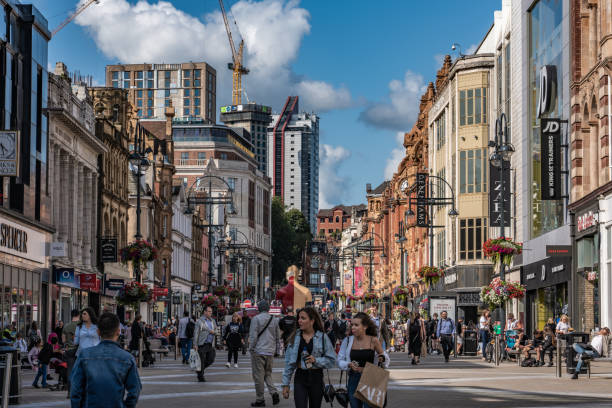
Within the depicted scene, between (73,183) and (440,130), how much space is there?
30.8 m

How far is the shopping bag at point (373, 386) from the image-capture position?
39.2ft

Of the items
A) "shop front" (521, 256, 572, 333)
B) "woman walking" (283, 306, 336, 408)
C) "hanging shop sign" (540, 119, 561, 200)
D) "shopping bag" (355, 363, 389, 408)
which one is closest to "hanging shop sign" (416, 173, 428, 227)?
→ "shop front" (521, 256, 572, 333)

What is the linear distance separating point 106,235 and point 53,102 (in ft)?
47.1

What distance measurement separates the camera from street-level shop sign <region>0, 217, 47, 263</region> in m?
41.6

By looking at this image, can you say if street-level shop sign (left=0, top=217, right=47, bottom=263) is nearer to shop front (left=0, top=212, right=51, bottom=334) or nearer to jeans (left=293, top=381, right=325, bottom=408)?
shop front (left=0, top=212, right=51, bottom=334)

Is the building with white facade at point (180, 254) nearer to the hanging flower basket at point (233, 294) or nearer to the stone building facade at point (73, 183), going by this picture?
the hanging flower basket at point (233, 294)

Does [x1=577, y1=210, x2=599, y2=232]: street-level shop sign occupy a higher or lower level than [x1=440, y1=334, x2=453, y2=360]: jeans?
higher

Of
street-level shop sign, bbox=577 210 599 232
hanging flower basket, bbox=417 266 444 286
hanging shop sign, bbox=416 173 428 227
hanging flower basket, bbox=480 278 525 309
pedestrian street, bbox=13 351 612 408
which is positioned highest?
hanging shop sign, bbox=416 173 428 227

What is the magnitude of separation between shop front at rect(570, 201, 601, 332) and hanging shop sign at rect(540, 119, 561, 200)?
2.84m

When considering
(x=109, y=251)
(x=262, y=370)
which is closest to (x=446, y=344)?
(x=262, y=370)

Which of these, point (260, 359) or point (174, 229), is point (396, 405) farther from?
point (174, 229)

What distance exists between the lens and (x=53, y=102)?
166ft

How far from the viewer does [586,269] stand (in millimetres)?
39344

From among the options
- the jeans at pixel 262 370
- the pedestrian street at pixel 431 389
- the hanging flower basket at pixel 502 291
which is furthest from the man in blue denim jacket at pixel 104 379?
the hanging flower basket at pixel 502 291
